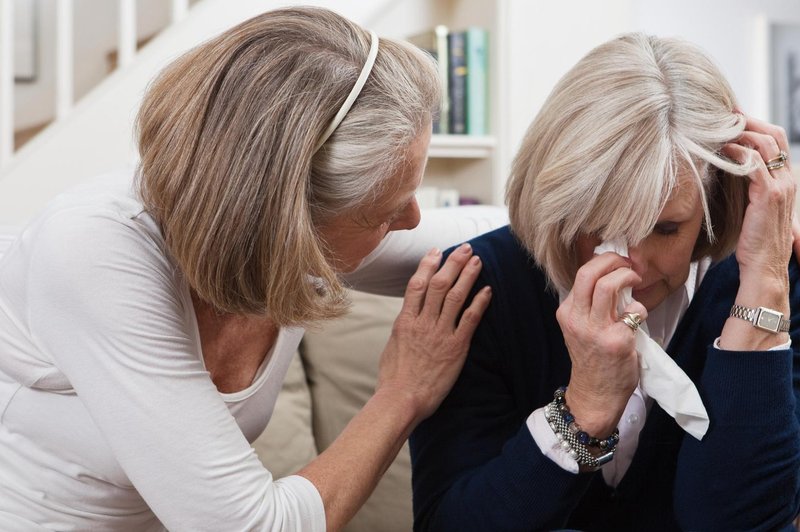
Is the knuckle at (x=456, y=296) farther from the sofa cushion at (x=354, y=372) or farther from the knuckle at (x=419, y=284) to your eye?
the sofa cushion at (x=354, y=372)

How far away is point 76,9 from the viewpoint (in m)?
3.02

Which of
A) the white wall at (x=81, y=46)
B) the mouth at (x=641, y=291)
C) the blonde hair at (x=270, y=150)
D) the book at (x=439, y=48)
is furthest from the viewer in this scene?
the white wall at (x=81, y=46)

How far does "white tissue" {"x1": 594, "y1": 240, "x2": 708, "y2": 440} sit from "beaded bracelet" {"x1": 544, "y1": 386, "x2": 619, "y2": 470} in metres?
0.07

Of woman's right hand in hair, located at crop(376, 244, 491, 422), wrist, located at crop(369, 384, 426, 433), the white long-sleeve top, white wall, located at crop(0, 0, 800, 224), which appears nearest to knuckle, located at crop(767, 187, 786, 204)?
woman's right hand in hair, located at crop(376, 244, 491, 422)

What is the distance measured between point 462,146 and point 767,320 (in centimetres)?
170

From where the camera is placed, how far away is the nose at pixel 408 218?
112cm

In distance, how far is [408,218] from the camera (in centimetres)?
113

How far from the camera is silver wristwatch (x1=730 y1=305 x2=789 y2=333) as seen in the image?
1103 mm

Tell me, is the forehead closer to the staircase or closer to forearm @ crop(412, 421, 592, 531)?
forearm @ crop(412, 421, 592, 531)

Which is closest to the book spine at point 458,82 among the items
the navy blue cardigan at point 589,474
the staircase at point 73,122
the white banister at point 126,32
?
the staircase at point 73,122

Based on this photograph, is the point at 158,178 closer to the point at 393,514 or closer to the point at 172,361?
the point at 172,361

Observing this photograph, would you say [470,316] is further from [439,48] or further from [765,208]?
[439,48]

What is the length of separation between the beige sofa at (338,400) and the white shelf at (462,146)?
0.90 m

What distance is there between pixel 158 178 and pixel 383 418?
0.41 metres
